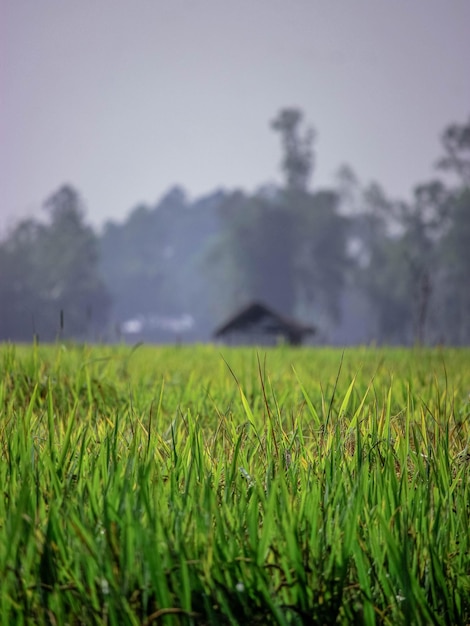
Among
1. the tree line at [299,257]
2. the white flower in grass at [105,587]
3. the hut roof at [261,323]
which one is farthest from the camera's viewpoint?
the tree line at [299,257]

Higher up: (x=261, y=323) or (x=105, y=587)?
(x=261, y=323)

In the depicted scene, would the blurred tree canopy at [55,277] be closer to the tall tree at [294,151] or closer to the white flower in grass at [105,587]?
the tall tree at [294,151]

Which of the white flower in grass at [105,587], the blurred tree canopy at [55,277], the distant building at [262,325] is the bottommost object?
the white flower in grass at [105,587]

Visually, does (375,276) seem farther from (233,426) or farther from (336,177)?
(233,426)

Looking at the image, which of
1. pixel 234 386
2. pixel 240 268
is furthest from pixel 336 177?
pixel 234 386

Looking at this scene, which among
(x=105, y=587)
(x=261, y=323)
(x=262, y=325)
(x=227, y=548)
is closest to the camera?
(x=105, y=587)

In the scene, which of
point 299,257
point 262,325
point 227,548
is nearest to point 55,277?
point 299,257

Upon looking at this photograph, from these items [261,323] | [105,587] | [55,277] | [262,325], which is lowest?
[105,587]

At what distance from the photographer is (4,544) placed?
1.65m

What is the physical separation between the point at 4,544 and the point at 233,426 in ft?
3.54

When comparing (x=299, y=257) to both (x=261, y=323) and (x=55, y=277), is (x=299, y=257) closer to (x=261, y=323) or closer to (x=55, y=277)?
(x=55, y=277)

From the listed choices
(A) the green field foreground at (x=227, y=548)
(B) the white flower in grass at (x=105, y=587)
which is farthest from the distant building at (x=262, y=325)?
(B) the white flower in grass at (x=105, y=587)

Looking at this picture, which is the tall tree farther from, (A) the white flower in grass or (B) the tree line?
(A) the white flower in grass

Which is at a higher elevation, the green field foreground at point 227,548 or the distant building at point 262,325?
the distant building at point 262,325
